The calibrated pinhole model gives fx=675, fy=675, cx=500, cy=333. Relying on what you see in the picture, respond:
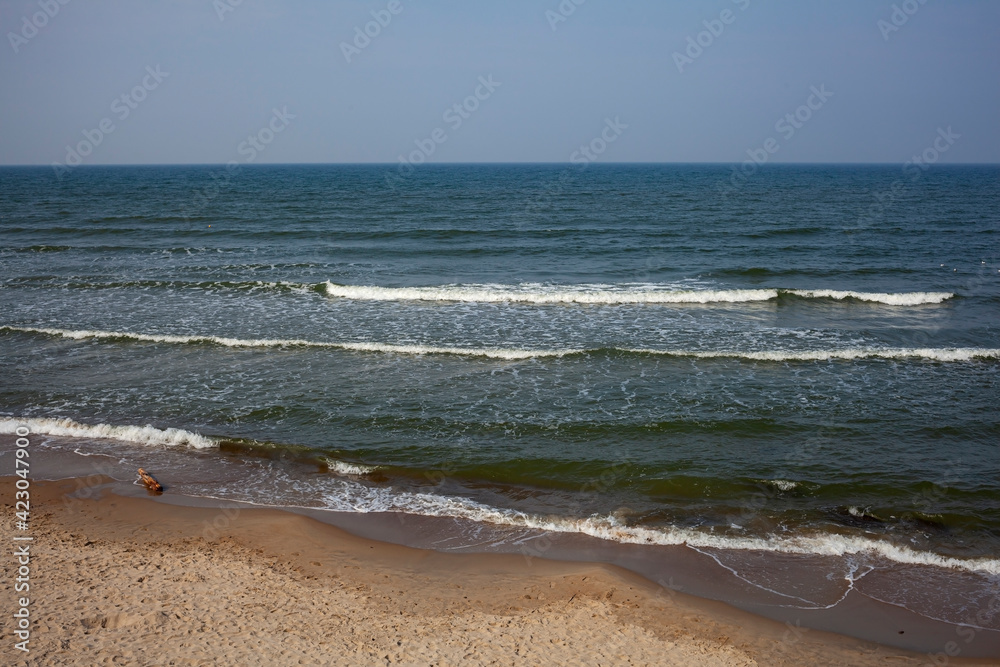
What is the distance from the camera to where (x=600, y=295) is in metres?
22.0

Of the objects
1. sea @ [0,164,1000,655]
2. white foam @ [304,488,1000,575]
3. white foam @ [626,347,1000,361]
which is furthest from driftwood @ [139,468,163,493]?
white foam @ [626,347,1000,361]

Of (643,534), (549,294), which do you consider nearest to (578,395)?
(643,534)

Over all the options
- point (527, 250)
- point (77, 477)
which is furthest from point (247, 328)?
point (527, 250)

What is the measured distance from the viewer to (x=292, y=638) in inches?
269

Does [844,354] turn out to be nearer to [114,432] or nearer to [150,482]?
[150,482]

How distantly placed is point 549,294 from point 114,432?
43.9ft

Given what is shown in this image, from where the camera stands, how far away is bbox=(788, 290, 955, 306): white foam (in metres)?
21.6

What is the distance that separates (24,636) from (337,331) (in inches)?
488

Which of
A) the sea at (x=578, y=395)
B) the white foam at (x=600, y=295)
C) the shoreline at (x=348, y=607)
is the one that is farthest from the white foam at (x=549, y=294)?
the shoreline at (x=348, y=607)

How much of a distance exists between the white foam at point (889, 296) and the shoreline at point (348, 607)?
16.8 m

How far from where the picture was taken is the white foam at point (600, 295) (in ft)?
71.1

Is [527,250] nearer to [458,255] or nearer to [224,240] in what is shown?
[458,255]

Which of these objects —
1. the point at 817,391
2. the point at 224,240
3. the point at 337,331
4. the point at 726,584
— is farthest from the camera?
the point at 224,240

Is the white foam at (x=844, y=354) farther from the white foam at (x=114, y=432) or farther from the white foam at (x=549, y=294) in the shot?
the white foam at (x=114, y=432)
